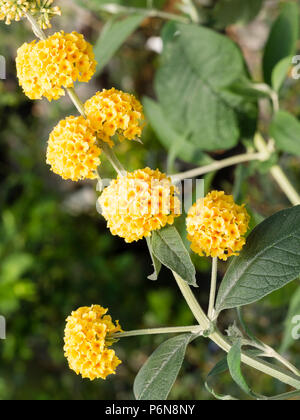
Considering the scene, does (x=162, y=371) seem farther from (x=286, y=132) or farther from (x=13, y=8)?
(x=286, y=132)

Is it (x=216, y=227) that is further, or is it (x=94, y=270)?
(x=94, y=270)

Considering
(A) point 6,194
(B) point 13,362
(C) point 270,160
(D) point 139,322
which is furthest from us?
(A) point 6,194

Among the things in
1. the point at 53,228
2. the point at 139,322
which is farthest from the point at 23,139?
the point at 139,322

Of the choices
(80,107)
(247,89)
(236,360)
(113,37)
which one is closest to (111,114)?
(80,107)

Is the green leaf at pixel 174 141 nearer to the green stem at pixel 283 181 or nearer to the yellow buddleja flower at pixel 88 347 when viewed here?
the green stem at pixel 283 181

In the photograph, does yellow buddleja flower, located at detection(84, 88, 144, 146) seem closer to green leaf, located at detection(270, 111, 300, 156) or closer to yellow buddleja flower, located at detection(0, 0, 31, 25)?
yellow buddleja flower, located at detection(0, 0, 31, 25)

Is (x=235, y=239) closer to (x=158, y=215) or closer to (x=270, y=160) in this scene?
(x=158, y=215)
